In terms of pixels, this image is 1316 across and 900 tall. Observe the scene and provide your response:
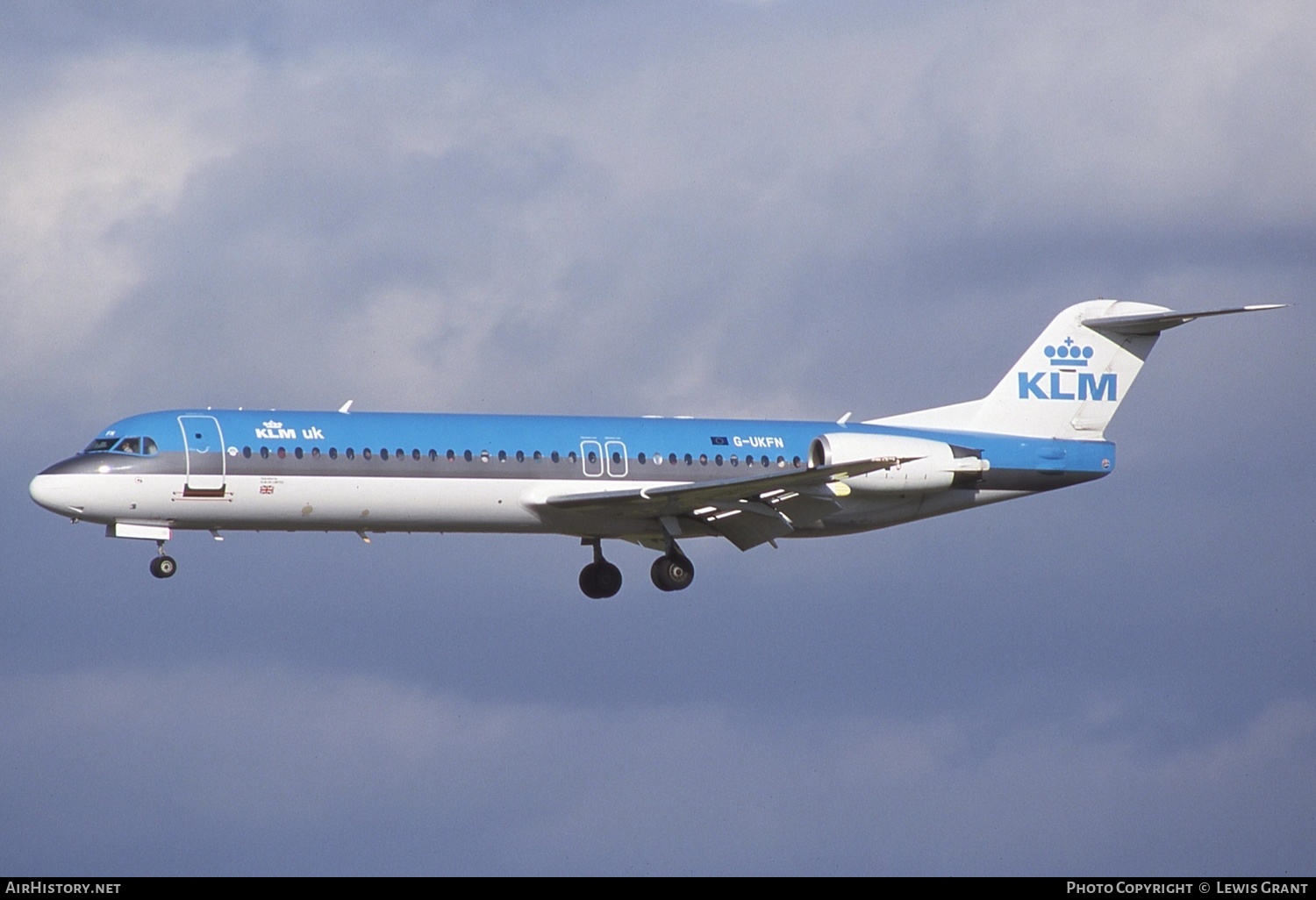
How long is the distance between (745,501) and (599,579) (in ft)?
18.5

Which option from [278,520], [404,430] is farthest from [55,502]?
[404,430]

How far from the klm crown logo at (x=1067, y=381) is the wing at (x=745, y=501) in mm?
6404

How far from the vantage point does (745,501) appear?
48.8 meters

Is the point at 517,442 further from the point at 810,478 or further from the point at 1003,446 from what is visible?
the point at 1003,446

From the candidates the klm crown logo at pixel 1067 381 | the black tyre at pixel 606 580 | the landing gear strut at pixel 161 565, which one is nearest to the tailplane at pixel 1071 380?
the klm crown logo at pixel 1067 381

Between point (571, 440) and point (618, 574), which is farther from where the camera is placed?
point (618, 574)

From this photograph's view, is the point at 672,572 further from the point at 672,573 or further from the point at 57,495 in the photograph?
the point at 57,495

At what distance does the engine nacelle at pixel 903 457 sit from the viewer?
4859 cm

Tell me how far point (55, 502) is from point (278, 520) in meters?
4.57

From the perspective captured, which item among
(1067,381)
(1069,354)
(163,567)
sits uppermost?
(1069,354)

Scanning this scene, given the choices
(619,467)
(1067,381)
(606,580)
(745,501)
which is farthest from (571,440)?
(1067,381)

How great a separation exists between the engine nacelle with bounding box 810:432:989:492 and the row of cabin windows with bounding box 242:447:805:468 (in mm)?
1351

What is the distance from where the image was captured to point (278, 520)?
46312 millimetres

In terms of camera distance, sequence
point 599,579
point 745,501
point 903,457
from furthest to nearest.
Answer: point 599,579 → point 745,501 → point 903,457
